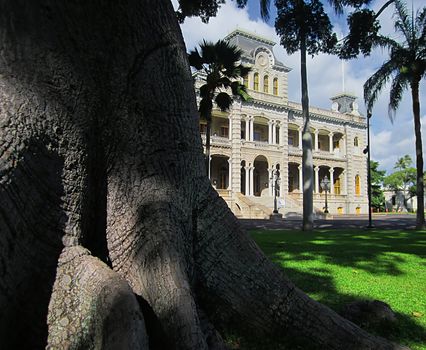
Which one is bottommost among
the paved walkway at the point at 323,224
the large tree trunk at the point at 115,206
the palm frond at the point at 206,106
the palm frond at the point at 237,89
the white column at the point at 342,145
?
the paved walkway at the point at 323,224

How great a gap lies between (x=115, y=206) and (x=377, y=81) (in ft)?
62.3

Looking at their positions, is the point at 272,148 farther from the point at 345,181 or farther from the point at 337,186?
the point at 337,186

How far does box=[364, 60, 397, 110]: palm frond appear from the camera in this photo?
18663mm

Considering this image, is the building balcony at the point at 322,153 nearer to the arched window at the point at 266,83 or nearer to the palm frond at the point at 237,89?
the arched window at the point at 266,83

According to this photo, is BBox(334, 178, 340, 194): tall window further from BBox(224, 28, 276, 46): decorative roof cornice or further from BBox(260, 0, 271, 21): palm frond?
BBox(260, 0, 271, 21): palm frond

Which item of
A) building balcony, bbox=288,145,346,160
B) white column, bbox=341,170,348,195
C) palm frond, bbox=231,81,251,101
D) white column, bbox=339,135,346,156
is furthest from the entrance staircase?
white column, bbox=339,135,346,156

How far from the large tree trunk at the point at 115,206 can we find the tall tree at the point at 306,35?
45.6ft

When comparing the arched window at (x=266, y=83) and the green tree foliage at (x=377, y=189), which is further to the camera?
the green tree foliage at (x=377, y=189)

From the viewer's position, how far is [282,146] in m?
40.3

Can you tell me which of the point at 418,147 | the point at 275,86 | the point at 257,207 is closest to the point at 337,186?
the point at 275,86

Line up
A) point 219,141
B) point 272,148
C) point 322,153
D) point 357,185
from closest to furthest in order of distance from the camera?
1. point 219,141
2. point 272,148
3. point 322,153
4. point 357,185

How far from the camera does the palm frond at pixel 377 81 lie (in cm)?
1866

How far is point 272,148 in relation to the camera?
39.5 m

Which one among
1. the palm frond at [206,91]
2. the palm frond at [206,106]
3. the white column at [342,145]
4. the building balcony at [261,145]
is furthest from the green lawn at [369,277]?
the white column at [342,145]
